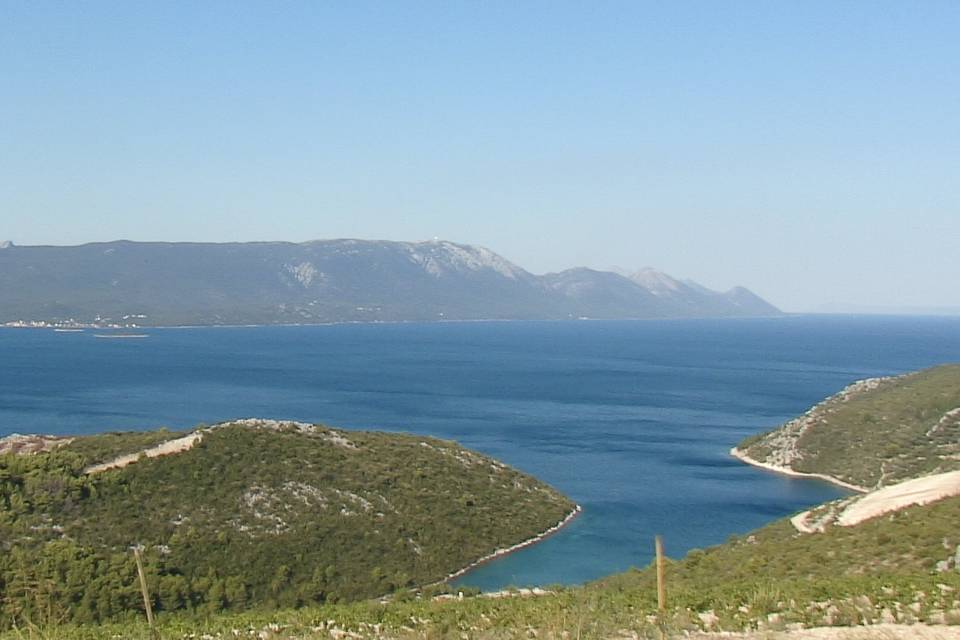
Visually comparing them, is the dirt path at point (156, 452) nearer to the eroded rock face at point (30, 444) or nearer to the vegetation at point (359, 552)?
the vegetation at point (359, 552)

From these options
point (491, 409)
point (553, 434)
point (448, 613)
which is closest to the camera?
point (448, 613)

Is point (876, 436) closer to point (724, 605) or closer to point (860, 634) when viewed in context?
point (724, 605)

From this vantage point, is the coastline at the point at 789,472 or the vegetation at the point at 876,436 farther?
the coastline at the point at 789,472

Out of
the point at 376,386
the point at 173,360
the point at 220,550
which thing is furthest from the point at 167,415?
the point at 173,360

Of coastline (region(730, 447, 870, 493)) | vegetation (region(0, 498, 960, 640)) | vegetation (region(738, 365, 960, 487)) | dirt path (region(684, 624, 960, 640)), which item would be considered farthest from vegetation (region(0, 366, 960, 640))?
coastline (region(730, 447, 870, 493))

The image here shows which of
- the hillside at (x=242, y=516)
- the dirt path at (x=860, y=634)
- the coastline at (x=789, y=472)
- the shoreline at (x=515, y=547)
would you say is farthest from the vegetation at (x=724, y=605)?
the coastline at (x=789, y=472)

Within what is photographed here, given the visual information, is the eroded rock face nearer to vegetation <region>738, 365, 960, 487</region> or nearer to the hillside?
the hillside

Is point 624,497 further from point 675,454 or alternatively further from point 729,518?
point 675,454
